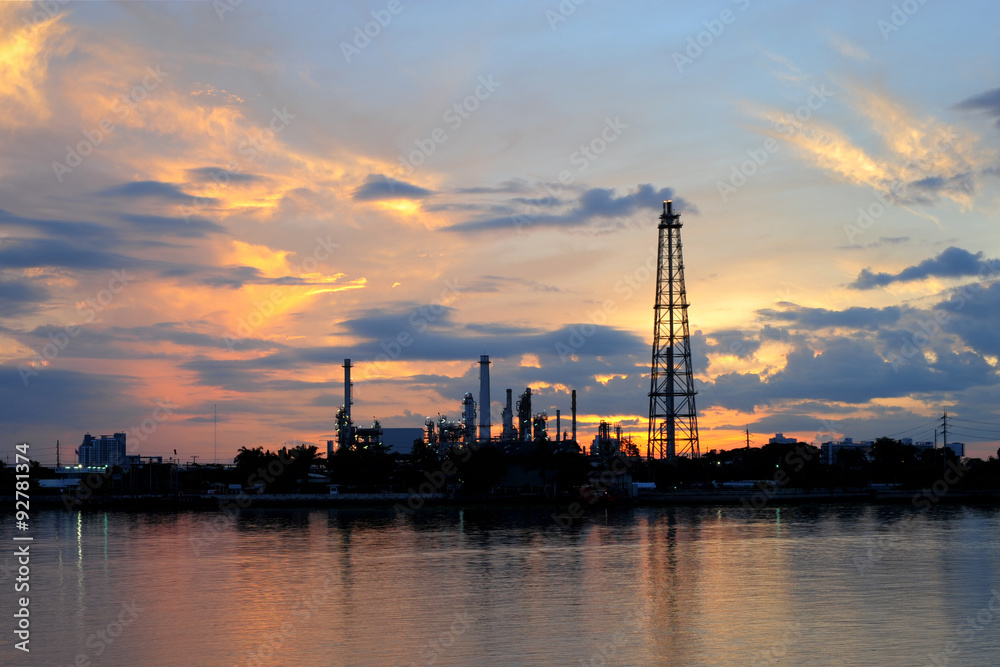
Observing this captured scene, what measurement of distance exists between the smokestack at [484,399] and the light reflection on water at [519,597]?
293ft

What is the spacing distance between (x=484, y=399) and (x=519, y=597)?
138 m

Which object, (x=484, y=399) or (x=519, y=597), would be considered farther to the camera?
(x=484, y=399)

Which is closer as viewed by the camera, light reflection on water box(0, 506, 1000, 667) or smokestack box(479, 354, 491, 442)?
light reflection on water box(0, 506, 1000, 667)

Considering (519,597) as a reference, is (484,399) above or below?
above

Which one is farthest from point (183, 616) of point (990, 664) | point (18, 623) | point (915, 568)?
point (915, 568)

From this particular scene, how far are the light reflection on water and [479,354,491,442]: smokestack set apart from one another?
293 ft

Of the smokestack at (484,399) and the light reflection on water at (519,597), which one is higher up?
the smokestack at (484,399)

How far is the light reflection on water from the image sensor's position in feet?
127

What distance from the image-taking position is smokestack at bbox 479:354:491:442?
18750cm

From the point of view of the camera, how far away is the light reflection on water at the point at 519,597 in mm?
38688

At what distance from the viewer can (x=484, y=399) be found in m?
189

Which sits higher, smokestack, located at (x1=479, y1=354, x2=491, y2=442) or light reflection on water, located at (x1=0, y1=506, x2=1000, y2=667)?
smokestack, located at (x1=479, y1=354, x2=491, y2=442)

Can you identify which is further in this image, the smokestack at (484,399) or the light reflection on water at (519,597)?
the smokestack at (484,399)

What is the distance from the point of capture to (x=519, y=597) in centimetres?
5119
